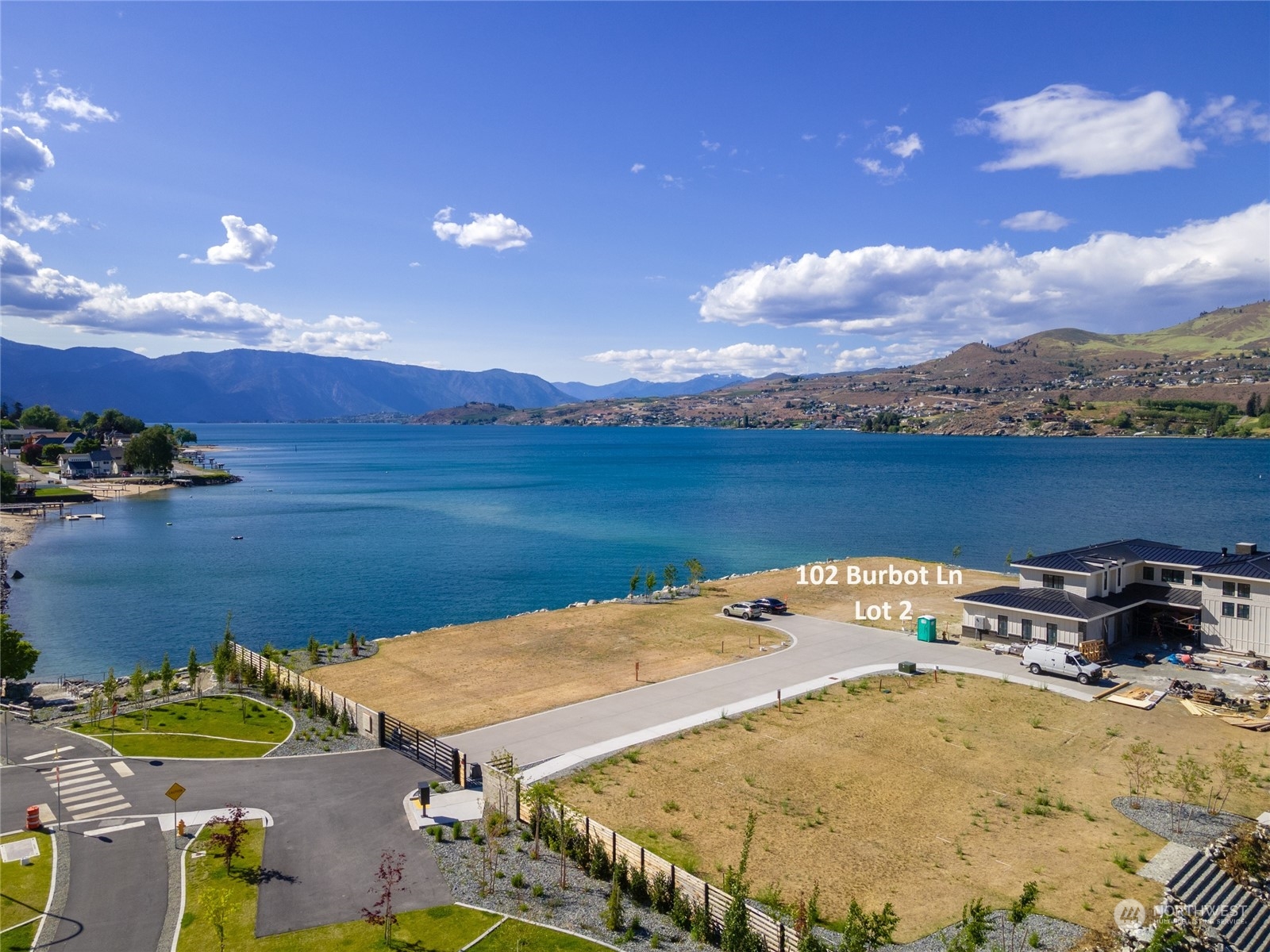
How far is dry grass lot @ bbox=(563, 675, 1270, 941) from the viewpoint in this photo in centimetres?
1870

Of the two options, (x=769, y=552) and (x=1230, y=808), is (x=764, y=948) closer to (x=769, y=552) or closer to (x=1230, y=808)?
(x=1230, y=808)

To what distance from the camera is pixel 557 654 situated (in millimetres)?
40125

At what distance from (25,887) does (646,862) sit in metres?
14.2

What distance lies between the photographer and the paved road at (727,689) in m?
27.8

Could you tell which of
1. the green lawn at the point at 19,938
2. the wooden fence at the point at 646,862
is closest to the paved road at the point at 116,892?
the green lawn at the point at 19,938

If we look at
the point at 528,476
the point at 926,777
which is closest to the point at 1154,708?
the point at 926,777

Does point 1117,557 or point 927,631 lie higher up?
point 1117,557

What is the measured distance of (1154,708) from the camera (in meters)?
30.9

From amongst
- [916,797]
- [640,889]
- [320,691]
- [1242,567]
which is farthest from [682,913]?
[1242,567]

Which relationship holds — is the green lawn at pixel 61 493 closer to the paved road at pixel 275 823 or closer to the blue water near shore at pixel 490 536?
the blue water near shore at pixel 490 536

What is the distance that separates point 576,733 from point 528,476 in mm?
144237

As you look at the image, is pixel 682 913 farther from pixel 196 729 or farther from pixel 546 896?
pixel 196 729

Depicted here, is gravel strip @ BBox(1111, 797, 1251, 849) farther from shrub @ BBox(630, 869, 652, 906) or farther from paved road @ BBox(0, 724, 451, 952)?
paved road @ BBox(0, 724, 451, 952)

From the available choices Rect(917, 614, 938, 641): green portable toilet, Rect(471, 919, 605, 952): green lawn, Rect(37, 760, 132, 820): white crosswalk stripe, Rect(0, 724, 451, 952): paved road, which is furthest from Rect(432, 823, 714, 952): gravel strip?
Rect(917, 614, 938, 641): green portable toilet
